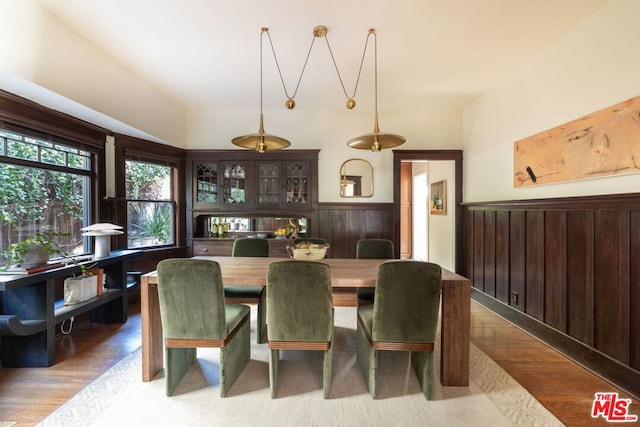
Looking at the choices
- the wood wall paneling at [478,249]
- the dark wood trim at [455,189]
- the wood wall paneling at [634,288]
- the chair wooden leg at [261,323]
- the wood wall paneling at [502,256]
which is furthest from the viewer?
the dark wood trim at [455,189]

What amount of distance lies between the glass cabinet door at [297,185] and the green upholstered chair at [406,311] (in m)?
2.79

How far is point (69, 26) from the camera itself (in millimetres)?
2381

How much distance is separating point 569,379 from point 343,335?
1797mm

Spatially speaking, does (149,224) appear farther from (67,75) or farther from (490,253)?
(490,253)

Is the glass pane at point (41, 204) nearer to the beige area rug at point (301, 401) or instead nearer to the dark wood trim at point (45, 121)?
the dark wood trim at point (45, 121)

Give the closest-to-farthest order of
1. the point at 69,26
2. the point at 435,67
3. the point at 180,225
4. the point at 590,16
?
the point at 590,16, the point at 69,26, the point at 435,67, the point at 180,225

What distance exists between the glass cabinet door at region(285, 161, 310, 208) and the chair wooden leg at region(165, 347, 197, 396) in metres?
2.66

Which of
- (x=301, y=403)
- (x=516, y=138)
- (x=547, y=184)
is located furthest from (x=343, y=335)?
(x=516, y=138)

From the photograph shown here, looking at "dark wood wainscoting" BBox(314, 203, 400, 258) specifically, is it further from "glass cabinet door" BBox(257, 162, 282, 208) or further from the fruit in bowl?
the fruit in bowl

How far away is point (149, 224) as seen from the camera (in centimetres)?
404

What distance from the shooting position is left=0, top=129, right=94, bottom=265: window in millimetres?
2436

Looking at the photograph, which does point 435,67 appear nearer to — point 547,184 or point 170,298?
point 547,184


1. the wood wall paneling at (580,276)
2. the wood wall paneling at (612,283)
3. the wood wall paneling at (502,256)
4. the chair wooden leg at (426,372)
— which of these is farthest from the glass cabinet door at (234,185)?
the wood wall paneling at (612,283)

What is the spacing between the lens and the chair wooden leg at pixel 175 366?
186cm
